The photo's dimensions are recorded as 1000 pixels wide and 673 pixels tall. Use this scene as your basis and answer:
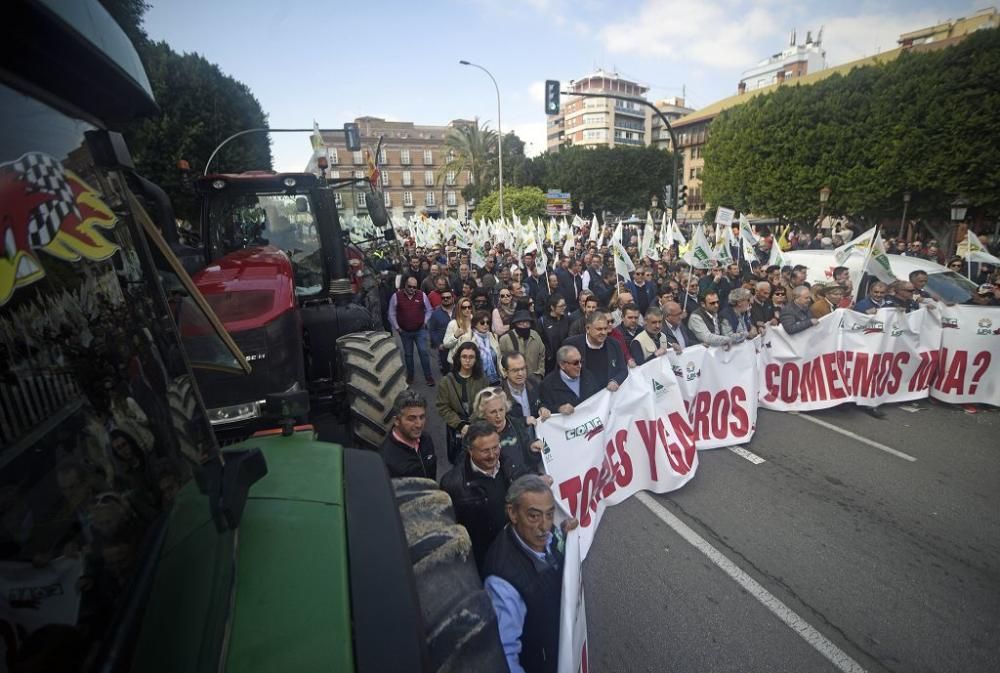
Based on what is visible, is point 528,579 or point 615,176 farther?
point 615,176

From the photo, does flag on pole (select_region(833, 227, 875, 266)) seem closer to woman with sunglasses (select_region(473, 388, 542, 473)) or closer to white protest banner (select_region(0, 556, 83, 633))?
woman with sunglasses (select_region(473, 388, 542, 473))

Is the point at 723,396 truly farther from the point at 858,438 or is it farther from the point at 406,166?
the point at 406,166

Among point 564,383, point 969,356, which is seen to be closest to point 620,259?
point 969,356

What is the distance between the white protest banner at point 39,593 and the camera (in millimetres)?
716

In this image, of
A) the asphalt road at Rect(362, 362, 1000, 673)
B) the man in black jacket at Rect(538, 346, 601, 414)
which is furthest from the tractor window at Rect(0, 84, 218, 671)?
the man in black jacket at Rect(538, 346, 601, 414)

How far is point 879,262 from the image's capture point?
8430mm

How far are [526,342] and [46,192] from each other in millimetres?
4947

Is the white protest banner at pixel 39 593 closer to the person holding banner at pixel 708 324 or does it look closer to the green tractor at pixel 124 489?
the green tractor at pixel 124 489

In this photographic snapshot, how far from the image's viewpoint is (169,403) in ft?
4.37

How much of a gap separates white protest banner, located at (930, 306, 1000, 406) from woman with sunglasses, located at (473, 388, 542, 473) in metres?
6.42

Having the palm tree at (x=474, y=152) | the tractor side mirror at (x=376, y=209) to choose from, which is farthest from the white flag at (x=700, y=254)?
the palm tree at (x=474, y=152)

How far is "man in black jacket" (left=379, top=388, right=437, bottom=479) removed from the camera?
10.8 ft

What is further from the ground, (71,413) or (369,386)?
(71,413)

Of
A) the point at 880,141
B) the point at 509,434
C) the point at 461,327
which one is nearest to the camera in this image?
the point at 509,434
